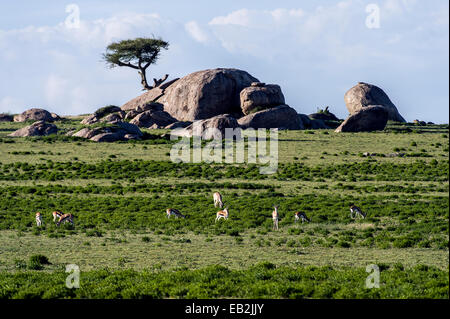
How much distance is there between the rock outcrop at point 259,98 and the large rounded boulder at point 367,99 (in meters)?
11.9

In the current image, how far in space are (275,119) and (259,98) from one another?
4.22m

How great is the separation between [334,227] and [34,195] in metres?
24.0

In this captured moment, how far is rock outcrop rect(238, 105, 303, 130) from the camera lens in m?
75.8

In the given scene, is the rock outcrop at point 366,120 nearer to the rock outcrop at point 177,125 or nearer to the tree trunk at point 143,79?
the rock outcrop at point 177,125

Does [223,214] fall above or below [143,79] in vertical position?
below

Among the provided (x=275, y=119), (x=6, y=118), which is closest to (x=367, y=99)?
(x=275, y=119)

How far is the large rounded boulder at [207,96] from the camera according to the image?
271ft

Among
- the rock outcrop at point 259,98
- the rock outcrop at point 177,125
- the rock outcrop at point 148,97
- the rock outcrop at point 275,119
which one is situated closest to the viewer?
the rock outcrop at point 275,119

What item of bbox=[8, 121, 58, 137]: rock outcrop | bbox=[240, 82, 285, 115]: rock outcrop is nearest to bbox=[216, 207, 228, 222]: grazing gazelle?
bbox=[240, 82, 285, 115]: rock outcrop

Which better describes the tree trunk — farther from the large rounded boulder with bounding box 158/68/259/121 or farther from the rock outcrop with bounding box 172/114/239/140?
the rock outcrop with bounding box 172/114/239/140

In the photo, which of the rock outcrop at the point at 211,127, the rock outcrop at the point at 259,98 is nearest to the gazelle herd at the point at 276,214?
the rock outcrop at the point at 211,127

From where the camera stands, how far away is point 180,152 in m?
63.9

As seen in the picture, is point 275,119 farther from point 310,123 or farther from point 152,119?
point 152,119

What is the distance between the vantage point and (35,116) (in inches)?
3723
